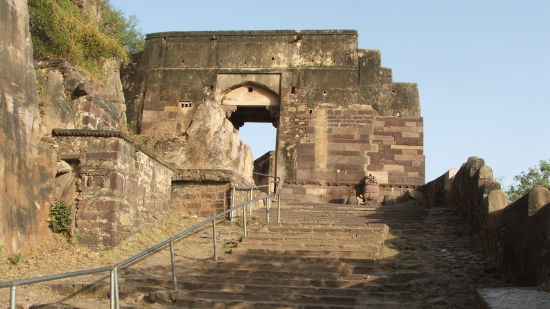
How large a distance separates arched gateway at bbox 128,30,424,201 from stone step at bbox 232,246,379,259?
8.36 meters

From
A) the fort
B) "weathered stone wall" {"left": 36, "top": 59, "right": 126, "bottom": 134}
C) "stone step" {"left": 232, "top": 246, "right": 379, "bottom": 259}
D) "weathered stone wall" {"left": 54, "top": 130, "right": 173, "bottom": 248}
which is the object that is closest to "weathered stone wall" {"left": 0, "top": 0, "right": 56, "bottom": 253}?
the fort

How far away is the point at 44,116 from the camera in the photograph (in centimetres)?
1120

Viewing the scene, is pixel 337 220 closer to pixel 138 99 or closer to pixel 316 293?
pixel 316 293

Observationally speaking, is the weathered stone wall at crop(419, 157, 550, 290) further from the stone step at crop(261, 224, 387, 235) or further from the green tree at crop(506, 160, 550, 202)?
the green tree at crop(506, 160, 550, 202)

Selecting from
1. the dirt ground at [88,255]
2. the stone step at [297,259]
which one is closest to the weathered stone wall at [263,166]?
the dirt ground at [88,255]

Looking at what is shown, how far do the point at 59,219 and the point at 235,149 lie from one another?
6329 millimetres

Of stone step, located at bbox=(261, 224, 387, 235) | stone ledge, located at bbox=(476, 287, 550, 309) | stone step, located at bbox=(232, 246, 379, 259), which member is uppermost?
stone step, located at bbox=(261, 224, 387, 235)

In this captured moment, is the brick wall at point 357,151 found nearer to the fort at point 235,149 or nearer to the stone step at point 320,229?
the fort at point 235,149

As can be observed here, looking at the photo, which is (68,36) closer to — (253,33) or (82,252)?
(82,252)

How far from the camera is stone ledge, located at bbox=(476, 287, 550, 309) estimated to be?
579cm

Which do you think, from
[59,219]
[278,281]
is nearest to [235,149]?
[59,219]

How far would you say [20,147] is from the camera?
389 inches

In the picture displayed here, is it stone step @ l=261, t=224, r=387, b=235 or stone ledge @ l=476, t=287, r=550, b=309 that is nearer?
stone ledge @ l=476, t=287, r=550, b=309

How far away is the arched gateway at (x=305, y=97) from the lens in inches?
734
